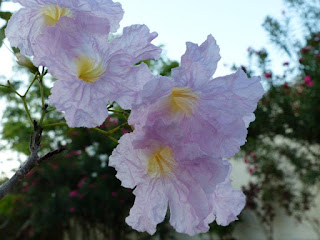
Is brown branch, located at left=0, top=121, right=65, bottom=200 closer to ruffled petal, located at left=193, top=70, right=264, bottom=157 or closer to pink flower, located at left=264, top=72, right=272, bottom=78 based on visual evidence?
ruffled petal, located at left=193, top=70, right=264, bottom=157

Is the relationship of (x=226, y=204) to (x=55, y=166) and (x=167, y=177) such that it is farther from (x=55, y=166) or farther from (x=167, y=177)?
(x=55, y=166)

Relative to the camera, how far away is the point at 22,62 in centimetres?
52

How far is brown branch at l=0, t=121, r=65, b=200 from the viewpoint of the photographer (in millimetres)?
435

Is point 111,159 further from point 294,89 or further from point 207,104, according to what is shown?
point 294,89

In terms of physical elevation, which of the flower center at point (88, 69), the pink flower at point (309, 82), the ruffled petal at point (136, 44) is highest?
the pink flower at point (309, 82)

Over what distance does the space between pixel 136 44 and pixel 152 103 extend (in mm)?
69

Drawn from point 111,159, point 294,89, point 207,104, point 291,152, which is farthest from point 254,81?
point 291,152

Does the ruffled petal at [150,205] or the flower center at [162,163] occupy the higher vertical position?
the flower center at [162,163]

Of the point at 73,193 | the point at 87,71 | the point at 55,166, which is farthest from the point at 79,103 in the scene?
the point at 55,166

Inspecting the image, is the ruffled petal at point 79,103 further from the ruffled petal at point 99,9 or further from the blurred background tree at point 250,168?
the blurred background tree at point 250,168

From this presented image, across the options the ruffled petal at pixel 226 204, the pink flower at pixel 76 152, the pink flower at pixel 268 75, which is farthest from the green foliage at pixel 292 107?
the ruffled petal at pixel 226 204

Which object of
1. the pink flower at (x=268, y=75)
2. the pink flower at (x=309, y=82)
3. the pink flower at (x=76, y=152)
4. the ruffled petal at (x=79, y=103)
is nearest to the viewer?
the ruffled petal at (x=79, y=103)

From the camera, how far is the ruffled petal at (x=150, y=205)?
1.30 feet

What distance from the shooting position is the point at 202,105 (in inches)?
15.0
